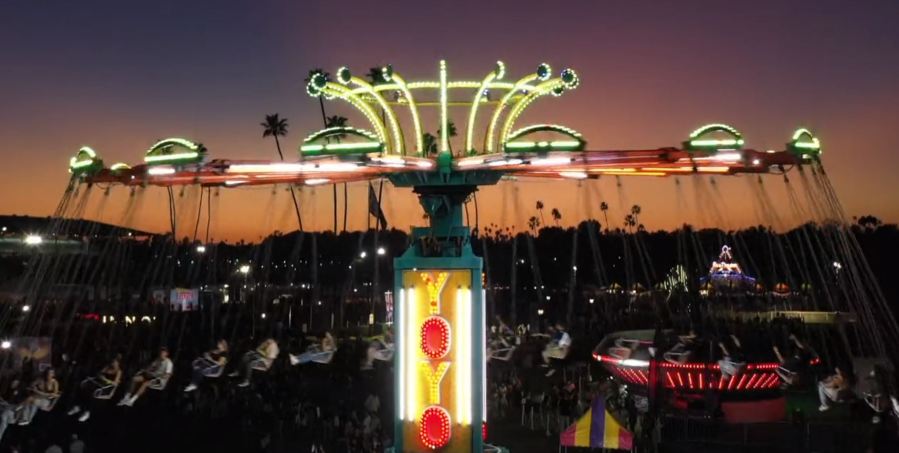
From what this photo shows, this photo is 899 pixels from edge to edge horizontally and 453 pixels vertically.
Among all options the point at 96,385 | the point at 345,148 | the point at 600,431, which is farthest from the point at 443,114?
the point at 96,385

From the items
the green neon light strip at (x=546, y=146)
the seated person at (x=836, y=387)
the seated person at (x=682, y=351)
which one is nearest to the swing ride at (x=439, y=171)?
the green neon light strip at (x=546, y=146)

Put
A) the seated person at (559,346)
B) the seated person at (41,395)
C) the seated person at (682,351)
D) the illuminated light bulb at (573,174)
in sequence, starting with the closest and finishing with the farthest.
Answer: the illuminated light bulb at (573,174), the seated person at (41,395), the seated person at (559,346), the seated person at (682,351)

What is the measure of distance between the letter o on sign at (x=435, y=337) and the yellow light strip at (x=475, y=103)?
3.23 m

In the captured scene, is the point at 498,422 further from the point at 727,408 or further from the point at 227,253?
the point at 227,253

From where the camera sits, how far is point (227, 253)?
340 feet

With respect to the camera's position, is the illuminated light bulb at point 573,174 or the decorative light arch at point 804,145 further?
the illuminated light bulb at point 573,174

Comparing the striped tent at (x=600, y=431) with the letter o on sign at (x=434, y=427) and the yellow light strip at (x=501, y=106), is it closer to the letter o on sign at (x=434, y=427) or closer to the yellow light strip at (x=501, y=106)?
the letter o on sign at (x=434, y=427)

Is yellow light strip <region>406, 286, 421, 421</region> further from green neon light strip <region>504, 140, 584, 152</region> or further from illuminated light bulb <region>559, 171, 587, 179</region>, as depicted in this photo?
illuminated light bulb <region>559, 171, 587, 179</region>

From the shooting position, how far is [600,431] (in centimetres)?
1761

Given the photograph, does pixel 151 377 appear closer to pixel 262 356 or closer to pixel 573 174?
pixel 262 356

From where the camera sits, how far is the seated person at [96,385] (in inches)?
699

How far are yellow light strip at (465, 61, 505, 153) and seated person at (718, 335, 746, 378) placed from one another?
10.1 m

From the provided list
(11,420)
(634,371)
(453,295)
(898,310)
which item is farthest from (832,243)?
(898,310)

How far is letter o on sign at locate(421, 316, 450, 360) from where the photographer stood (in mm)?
13719
